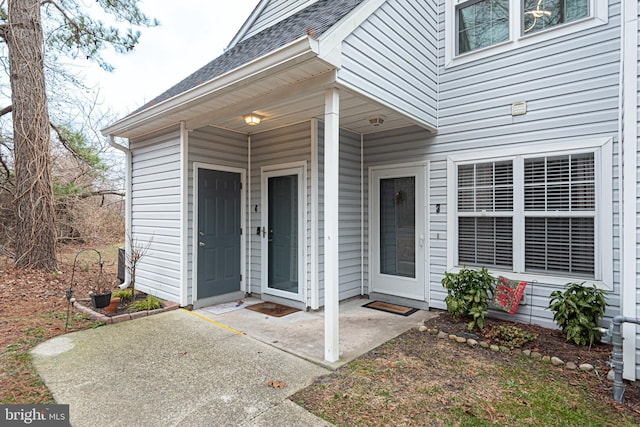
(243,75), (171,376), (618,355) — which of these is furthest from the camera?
(243,75)

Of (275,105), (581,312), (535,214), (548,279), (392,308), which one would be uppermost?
(275,105)

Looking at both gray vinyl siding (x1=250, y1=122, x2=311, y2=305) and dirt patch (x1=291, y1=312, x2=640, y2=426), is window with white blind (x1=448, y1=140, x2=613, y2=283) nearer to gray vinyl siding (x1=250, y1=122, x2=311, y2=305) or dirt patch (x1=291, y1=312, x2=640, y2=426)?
dirt patch (x1=291, y1=312, x2=640, y2=426)

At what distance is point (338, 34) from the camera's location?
2840 mm

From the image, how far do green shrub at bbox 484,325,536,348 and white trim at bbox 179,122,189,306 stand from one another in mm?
3890

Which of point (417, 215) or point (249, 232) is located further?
point (249, 232)

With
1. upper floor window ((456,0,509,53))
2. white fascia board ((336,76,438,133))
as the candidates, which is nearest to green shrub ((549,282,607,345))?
white fascia board ((336,76,438,133))

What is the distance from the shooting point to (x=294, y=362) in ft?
9.87

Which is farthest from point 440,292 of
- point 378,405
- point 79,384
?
point 79,384

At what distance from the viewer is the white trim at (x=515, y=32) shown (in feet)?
11.7

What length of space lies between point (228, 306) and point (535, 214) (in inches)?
168

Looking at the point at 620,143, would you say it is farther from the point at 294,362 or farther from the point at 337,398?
the point at 294,362

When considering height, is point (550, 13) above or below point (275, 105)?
above

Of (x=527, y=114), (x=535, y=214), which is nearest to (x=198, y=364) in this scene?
(x=535, y=214)

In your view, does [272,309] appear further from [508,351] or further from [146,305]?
[508,351]
